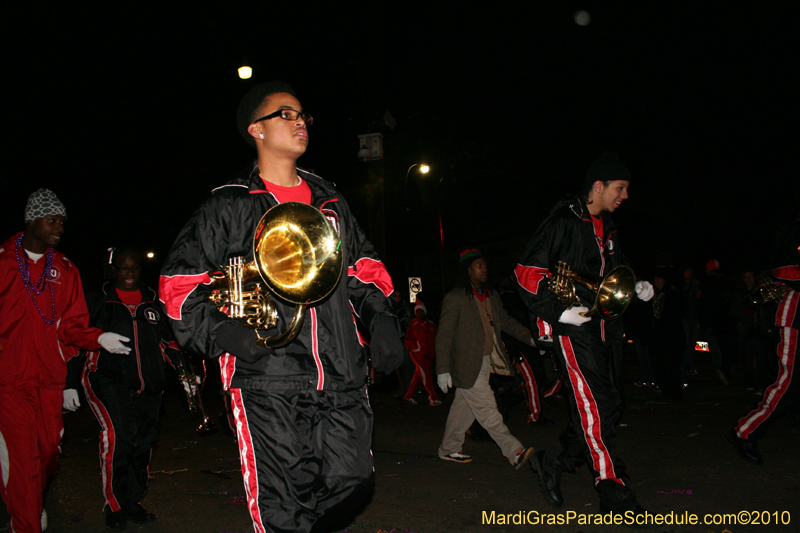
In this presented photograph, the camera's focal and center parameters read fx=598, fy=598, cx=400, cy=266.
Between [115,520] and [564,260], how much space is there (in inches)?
145

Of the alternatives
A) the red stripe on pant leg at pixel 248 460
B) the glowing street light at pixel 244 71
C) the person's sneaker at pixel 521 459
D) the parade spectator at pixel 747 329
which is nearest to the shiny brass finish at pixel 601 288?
the person's sneaker at pixel 521 459

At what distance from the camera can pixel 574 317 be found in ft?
12.9

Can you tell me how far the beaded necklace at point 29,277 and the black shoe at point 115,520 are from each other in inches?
57.9

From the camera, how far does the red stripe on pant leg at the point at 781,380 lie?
488 centimetres

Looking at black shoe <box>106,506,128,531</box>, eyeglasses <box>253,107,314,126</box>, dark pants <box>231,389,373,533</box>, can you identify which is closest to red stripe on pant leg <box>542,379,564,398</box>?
black shoe <box>106,506,128,531</box>

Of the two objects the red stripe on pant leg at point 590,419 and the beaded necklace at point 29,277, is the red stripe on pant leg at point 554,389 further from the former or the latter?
the beaded necklace at point 29,277

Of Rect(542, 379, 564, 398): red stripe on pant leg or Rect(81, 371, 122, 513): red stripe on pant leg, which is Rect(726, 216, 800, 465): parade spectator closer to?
Rect(542, 379, 564, 398): red stripe on pant leg

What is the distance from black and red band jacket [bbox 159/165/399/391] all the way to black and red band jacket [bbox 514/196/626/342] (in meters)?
1.67

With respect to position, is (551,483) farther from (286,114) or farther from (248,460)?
(286,114)

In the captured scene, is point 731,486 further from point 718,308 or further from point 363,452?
point 718,308

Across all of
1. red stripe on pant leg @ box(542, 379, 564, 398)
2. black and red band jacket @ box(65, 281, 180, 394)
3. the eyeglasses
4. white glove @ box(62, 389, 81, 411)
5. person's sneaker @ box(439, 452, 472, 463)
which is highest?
the eyeglasses

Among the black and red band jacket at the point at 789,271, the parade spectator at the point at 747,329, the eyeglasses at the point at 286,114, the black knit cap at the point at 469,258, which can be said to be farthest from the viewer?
the parade spectator at the point at 747,329

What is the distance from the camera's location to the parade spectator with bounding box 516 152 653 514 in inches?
155

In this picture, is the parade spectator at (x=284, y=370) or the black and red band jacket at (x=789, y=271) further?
the black and red band jacket at (x=789, y=271)
